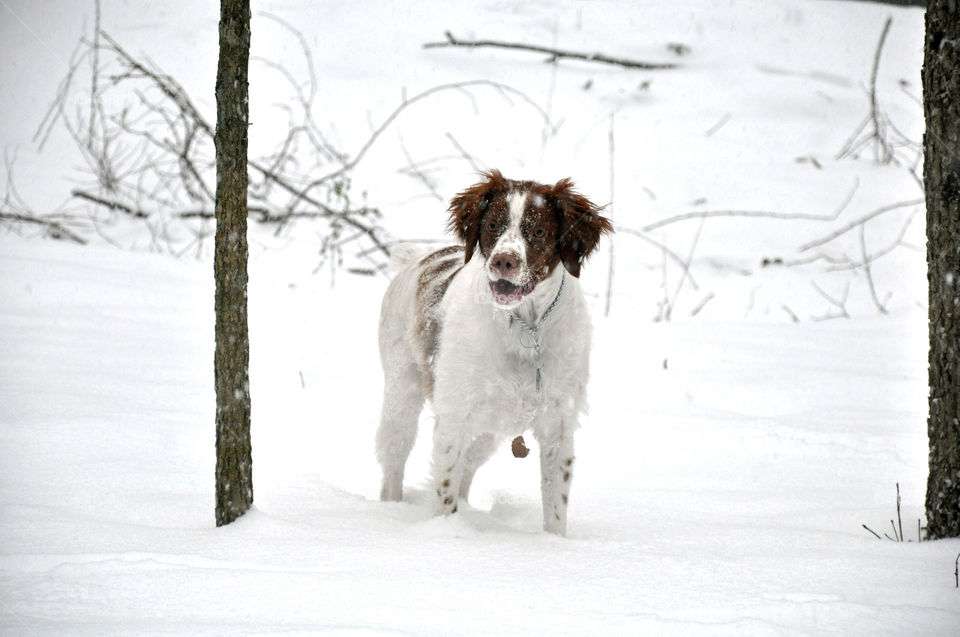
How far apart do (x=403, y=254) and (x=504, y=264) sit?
4.88ft

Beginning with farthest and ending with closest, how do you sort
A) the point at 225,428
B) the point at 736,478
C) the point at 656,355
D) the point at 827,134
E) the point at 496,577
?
1. the point at 827,134
2. the point at 656,355
3. the point at 736,478
4. the point at 225,428
5. the point at 496,577

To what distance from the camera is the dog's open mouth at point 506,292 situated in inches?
120

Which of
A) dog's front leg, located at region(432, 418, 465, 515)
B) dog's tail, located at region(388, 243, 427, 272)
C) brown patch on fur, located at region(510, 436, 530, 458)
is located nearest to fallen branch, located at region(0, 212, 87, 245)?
dog's tail, located at region(388, 243, 427, 272)

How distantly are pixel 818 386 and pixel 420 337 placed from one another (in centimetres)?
279

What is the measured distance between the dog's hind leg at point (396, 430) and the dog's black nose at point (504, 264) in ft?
3.55

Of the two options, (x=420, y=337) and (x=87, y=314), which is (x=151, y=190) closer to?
(x=87, y=314)

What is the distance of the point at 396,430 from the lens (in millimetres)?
3996

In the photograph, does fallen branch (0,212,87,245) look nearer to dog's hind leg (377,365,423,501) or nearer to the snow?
the snow

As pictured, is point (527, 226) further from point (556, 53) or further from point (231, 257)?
point (556, 53)

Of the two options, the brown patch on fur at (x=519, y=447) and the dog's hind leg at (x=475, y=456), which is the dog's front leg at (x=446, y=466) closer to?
the brown patch on fur at (x=519, y=447)

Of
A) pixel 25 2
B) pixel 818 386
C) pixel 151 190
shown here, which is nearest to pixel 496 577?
pixel 818 386

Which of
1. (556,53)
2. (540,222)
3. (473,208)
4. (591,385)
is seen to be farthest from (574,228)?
(556,53)

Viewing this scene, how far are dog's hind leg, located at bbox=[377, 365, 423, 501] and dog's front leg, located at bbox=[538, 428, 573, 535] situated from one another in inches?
30.4

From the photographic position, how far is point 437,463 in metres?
3.41
